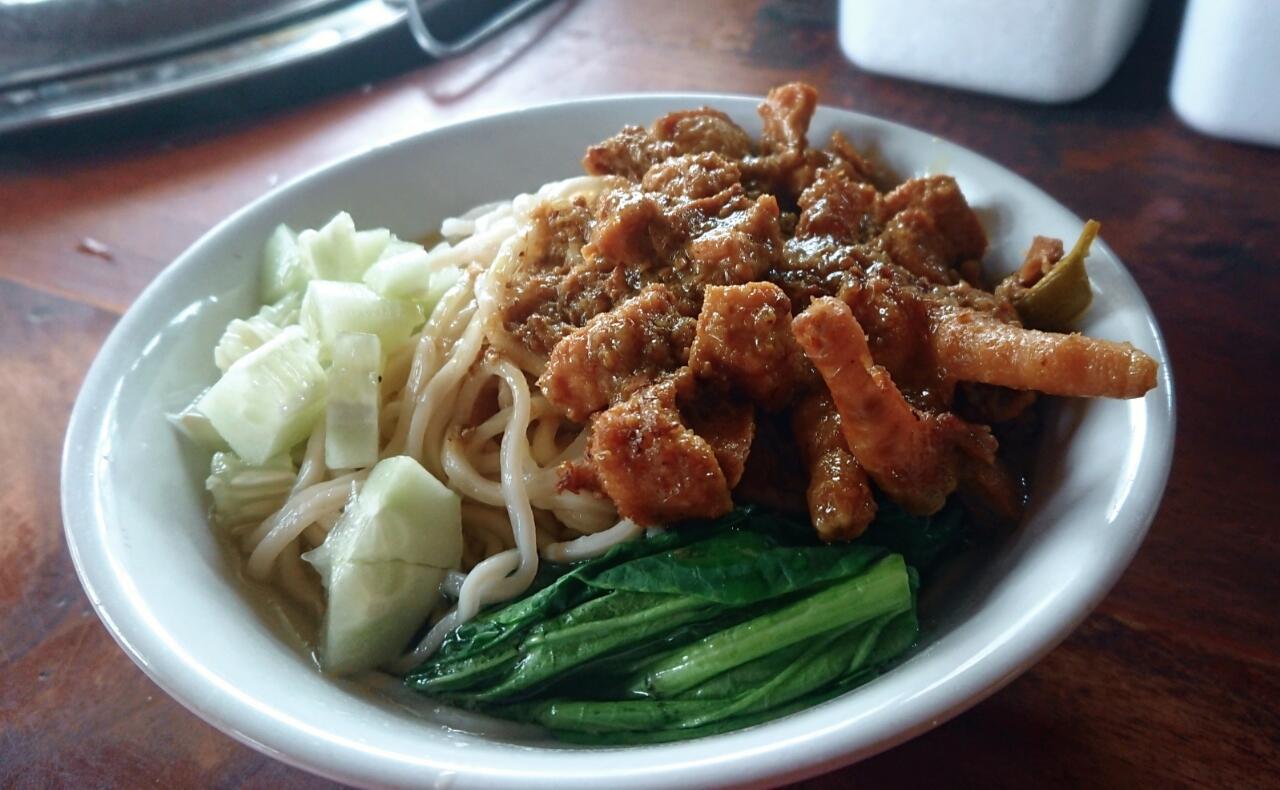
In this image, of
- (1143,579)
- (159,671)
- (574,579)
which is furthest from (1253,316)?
(159,671)

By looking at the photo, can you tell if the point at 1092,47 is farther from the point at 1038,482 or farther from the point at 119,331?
the point at 119,331

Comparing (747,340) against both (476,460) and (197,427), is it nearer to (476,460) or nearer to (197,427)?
(476,460)

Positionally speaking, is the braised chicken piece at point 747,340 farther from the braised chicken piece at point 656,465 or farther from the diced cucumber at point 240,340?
the diced cucumber at point 240,340

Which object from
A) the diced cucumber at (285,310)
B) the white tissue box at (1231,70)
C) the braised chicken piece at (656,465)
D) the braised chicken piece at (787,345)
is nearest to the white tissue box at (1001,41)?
the white tissue box at (1231,70)

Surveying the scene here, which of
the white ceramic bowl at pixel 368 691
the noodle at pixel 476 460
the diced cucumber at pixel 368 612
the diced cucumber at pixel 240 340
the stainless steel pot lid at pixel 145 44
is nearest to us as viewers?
the white ceramic bowl at pixel 368 691

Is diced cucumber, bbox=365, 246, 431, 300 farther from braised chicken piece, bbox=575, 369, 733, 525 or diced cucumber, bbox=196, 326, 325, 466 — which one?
braised chicken piece, bbox=575, 369, 733, 525
